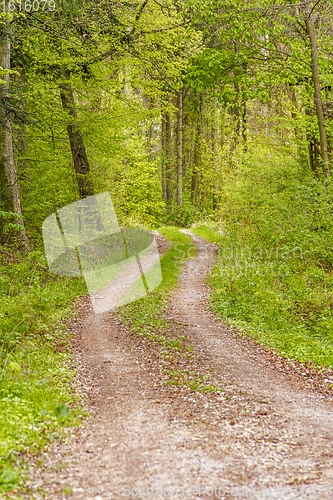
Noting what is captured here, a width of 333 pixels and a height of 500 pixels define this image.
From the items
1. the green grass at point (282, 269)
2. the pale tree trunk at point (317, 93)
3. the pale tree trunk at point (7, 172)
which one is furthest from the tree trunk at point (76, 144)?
the pale tree trunk at point (317, 93)

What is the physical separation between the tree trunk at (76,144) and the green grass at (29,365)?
4475 mm

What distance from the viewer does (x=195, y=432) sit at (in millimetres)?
4215

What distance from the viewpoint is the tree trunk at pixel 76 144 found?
41.2 ft

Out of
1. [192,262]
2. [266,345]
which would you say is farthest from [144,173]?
[266,345]

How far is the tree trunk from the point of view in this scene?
12545 millimetres

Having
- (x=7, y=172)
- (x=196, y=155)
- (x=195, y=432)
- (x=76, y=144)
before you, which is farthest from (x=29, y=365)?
(x=196, y=155)

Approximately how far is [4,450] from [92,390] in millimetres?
1860

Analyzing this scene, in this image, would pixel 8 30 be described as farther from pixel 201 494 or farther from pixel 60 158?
pixel 201 494

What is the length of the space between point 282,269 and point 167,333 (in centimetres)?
417

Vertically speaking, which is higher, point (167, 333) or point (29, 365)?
point (29, 365)

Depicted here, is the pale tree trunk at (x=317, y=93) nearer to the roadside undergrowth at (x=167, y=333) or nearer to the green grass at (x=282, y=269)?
the green grass at (x=282, y=269)

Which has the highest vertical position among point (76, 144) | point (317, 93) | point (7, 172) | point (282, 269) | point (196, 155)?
point (196, 155)

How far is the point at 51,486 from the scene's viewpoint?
3312mm

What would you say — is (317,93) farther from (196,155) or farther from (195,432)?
(196,155)
